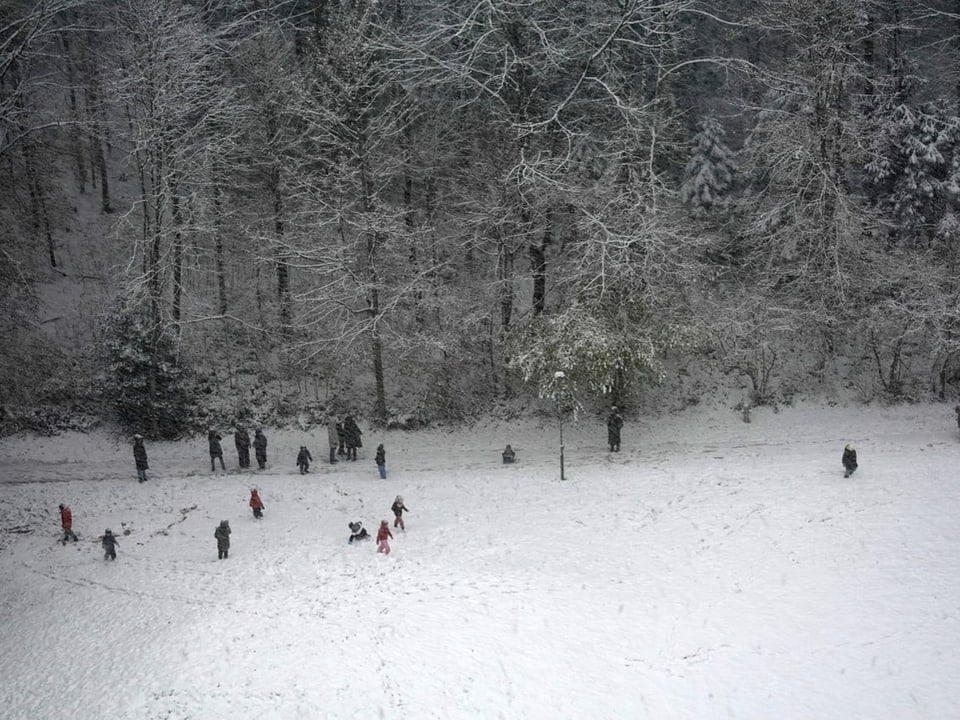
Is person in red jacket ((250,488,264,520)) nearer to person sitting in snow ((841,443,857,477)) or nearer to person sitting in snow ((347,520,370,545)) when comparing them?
Answer: person sitting in snow ((347,520,370,545))

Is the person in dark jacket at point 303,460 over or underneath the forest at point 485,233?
underneath

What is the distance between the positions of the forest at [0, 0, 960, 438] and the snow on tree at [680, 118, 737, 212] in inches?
3.8

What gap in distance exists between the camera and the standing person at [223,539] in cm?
1711

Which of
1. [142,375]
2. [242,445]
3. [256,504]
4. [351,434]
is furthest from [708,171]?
[142,375]

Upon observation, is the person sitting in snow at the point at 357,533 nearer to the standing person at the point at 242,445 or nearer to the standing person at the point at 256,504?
the standing person at the point at 256,504

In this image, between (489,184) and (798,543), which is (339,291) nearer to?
(489,184)

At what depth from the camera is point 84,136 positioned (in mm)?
42312

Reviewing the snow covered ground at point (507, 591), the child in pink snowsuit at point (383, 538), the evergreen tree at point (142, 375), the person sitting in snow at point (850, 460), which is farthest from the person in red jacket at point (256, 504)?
the person sitting in snow at point (850, 460)

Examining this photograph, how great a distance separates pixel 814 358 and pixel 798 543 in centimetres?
1468

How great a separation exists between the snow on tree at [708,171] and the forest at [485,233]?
0.32 ft

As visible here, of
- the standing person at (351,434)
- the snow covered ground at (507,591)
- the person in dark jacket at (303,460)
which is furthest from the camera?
the standing person at (351,434)

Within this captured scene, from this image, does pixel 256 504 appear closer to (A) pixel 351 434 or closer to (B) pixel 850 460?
(A) pixel 351 434

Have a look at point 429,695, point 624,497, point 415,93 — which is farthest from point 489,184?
point 429,695

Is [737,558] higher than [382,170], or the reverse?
[382,170]
